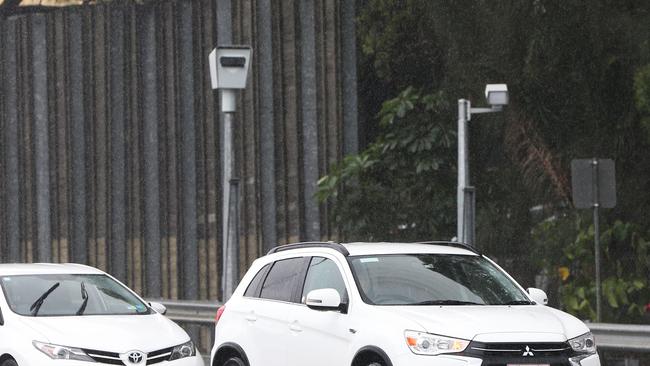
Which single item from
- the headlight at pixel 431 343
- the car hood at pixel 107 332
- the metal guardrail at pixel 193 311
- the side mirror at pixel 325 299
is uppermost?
the side mirror at pixel 325 299

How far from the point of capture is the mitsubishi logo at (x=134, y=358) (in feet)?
46.2

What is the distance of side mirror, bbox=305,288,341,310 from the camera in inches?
480

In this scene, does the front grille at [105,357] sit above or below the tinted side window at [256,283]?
below

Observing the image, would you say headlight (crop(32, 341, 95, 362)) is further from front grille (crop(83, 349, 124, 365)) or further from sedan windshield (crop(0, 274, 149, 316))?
sedan windshield (crop(0, 274, 149, 316))

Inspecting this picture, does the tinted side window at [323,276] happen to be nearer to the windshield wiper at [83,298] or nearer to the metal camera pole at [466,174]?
the windshield wiper at [83,298]

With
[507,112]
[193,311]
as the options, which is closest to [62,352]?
[193,311]

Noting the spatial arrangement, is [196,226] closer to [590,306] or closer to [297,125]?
[297,125]

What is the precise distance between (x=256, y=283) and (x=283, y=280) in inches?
22.1

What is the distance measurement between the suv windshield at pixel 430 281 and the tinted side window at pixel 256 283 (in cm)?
148

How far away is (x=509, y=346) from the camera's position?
11.2 meters

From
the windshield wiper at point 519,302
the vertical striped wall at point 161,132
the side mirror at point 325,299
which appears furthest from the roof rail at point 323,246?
the vertical striped wall at point 161,132

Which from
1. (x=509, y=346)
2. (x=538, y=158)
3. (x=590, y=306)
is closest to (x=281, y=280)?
(x=509, y=346)

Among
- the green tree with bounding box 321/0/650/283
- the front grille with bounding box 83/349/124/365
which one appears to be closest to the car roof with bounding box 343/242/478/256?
the front grille with bounding box 83/349/124/365

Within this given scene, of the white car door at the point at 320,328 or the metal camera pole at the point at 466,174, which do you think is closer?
the white car door at the point at 320,328
